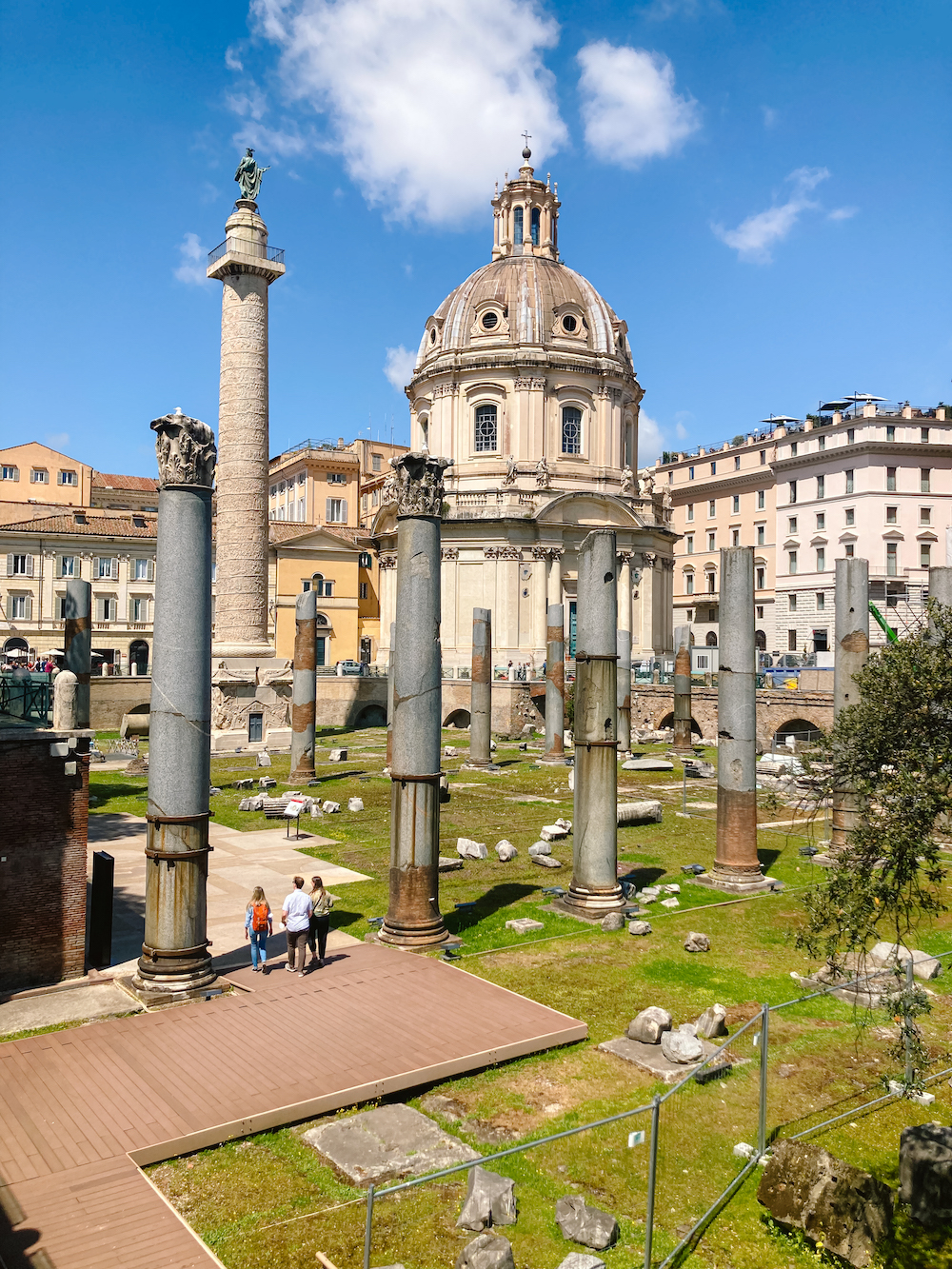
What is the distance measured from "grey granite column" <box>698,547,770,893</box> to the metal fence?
8423 millimetres

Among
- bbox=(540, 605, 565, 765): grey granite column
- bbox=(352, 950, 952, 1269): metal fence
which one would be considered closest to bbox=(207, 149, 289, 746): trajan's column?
bbox=(540, 605, 565, 765): grey granite column

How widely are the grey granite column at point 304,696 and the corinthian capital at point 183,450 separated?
17.3m

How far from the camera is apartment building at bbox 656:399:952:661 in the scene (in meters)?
58.2

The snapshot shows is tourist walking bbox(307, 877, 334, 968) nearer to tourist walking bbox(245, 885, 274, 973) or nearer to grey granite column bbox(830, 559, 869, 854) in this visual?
tourist walking bbox(245, 885, 274, 973)

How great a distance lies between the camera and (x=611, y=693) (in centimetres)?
1633

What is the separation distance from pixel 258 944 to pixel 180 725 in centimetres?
310

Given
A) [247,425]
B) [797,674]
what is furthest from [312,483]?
[797,674]

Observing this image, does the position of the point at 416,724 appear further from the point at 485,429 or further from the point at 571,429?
the point at 571,429

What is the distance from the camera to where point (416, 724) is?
1416 cm

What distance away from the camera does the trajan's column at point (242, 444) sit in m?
37.2

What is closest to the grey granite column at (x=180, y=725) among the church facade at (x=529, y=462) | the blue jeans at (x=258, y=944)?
the blue jeans at (x=258, y=944)

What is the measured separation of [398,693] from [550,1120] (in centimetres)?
668

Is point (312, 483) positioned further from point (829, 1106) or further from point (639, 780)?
point (829, 1106)

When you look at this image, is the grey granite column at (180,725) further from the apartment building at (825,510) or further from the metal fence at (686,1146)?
the apartment building at (825,510)
